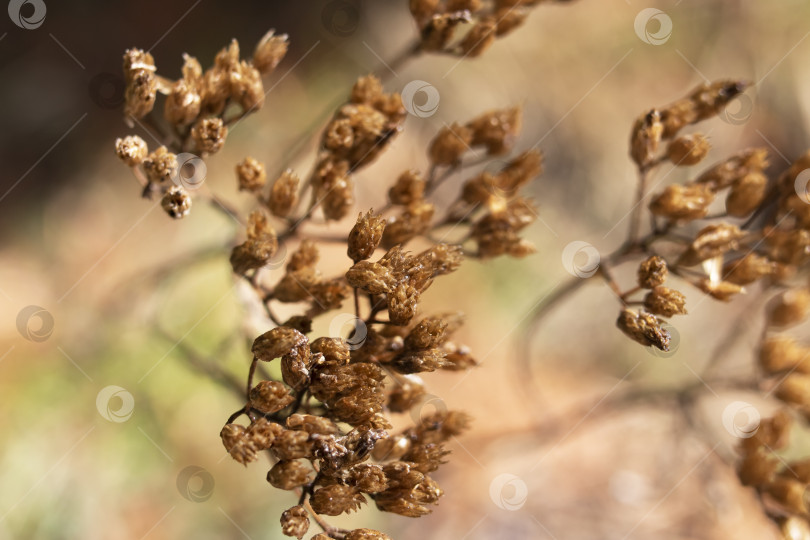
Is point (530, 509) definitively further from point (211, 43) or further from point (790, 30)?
point (790, 30)

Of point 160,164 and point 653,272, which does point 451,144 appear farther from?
point 160,164

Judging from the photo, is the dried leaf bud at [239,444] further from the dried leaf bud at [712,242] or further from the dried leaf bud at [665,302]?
the dried leaf bud at [712,242]

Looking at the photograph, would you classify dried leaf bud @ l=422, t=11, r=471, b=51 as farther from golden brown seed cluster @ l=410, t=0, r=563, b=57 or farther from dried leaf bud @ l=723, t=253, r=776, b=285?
dried leaf bud @ l=723, t=253, r=776, b=285

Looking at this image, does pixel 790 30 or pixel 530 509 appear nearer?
pixel 530 509

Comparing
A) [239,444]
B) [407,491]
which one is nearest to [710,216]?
[407,491]

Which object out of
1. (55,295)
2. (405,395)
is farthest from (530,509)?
(55,295)

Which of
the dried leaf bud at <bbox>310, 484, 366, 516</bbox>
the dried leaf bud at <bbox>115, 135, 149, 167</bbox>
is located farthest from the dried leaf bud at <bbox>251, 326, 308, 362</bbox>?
the dried leaf bud at <bbox>115, 135, 149, 167</bbox>
